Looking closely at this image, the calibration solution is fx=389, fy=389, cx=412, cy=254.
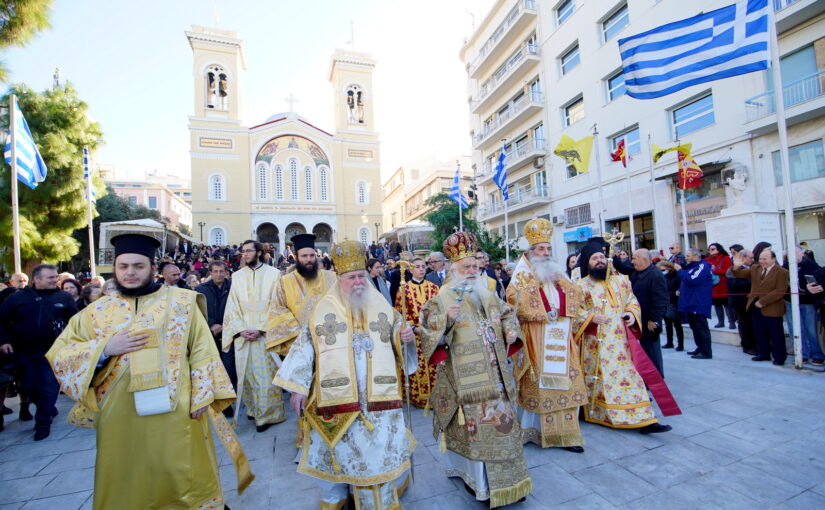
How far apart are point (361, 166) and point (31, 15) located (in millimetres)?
32021

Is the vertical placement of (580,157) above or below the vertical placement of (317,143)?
below

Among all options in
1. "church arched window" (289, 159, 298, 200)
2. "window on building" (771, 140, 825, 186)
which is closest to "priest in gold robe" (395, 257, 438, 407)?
"window on building" (771, 140, 825, 186)

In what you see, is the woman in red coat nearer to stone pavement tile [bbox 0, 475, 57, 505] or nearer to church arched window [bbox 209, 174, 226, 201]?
stone pavement tile [bbox 0, 475, 57, 505]

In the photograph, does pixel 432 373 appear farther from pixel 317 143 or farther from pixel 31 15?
pixel 317 143

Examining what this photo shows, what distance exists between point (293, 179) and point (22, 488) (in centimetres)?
3396

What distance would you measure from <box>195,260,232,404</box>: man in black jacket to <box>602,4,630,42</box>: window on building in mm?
Answer: 19397

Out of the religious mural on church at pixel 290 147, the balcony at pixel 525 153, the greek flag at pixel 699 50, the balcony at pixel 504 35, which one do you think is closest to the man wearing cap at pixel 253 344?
the greek flag at pixel 699 50

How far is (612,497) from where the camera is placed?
2.76 m

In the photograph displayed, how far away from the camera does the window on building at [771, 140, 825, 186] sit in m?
10.8

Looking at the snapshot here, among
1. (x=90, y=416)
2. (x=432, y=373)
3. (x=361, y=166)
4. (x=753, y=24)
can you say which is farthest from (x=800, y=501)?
(x=361, y=166)

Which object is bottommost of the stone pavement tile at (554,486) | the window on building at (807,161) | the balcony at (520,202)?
the stone pavement tile at (554,486)

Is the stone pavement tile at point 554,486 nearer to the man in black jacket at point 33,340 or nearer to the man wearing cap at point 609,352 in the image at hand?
the man wearing cap at point 609,352

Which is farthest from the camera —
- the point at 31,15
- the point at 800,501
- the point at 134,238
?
the point at 31,15

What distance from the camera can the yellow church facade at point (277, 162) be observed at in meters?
32.3
